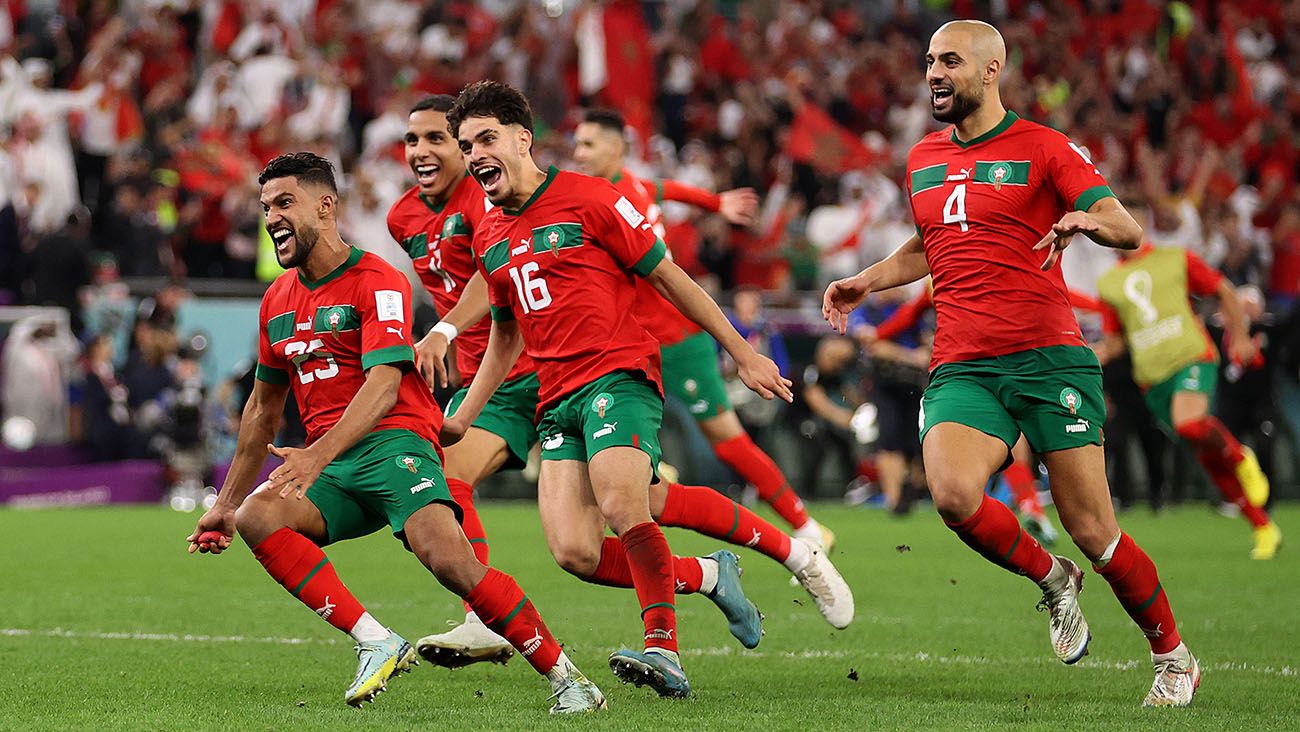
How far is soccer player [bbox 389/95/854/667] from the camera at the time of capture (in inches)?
292

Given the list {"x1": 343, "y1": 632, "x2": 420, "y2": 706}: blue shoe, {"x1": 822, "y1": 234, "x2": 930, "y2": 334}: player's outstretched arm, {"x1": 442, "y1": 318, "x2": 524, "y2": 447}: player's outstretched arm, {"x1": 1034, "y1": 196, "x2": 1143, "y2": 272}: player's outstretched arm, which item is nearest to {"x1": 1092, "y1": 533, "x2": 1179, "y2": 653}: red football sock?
{"x1": 1034, "y1": 196, "x2": 1143, "y2": 272}: player's outstretched arm

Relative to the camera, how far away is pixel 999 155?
7.02 metres

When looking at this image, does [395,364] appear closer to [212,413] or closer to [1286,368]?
[212,413]

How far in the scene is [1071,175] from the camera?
6.77 m

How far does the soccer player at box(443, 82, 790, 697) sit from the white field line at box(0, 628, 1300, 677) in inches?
56.9

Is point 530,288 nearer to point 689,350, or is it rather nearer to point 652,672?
point 652,672

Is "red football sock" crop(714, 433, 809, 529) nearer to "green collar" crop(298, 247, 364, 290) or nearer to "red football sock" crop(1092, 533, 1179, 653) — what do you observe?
"red football sock" crop(1092, 533, 1179, 653)

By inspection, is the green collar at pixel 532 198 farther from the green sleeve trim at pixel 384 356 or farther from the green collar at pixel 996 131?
the green collar at pixel 996 131

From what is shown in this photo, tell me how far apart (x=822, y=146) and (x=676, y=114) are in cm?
211

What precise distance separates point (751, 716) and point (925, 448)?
1269 millimetres

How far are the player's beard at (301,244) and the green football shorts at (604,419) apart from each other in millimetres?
1088

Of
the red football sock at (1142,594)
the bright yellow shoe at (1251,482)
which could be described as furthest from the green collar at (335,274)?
the bright yellow shoe at (1251,482)

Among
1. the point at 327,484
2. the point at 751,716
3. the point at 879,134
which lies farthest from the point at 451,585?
the point at 879,134

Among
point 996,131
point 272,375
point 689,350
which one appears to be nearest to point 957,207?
point 996,131
